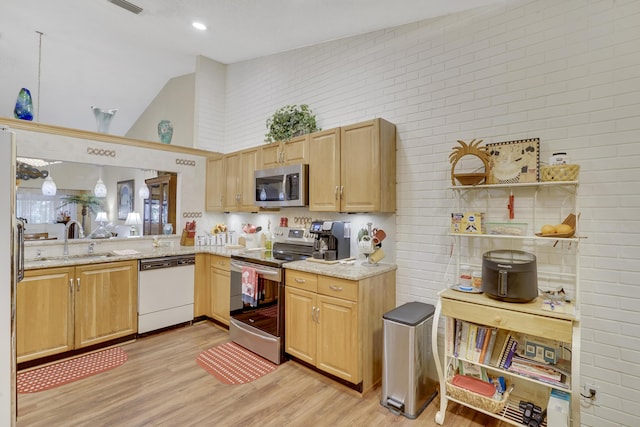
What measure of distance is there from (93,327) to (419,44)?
4.31 metres

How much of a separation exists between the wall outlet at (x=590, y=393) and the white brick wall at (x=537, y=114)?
0.11 ft

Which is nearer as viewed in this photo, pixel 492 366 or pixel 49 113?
pixel 492 366

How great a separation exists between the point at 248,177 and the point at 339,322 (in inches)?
91.5

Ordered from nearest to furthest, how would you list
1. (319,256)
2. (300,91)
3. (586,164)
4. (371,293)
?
(586,164)
(371,293)
(319,256)
(300,91)

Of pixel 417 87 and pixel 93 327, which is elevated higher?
pixel 417 87

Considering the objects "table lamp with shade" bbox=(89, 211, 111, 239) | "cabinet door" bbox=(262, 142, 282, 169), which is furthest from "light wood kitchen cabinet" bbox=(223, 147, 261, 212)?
"table lamp with shade" bbox=(89, 211, 111, 239)

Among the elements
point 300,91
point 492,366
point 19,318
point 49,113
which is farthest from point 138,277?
point 49,113

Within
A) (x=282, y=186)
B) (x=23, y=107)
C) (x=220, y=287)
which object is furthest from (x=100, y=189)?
(x=282, y=186)

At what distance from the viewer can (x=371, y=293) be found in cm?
261

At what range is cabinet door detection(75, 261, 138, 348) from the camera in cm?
309

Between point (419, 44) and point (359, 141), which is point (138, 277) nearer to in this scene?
point (359, 141)

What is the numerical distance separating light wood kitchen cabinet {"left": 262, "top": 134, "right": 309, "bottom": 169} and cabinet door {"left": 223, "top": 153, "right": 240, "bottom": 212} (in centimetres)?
62

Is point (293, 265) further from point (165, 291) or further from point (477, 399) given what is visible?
point (165, 291)

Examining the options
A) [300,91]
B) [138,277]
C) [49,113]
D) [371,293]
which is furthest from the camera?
[49,113]
